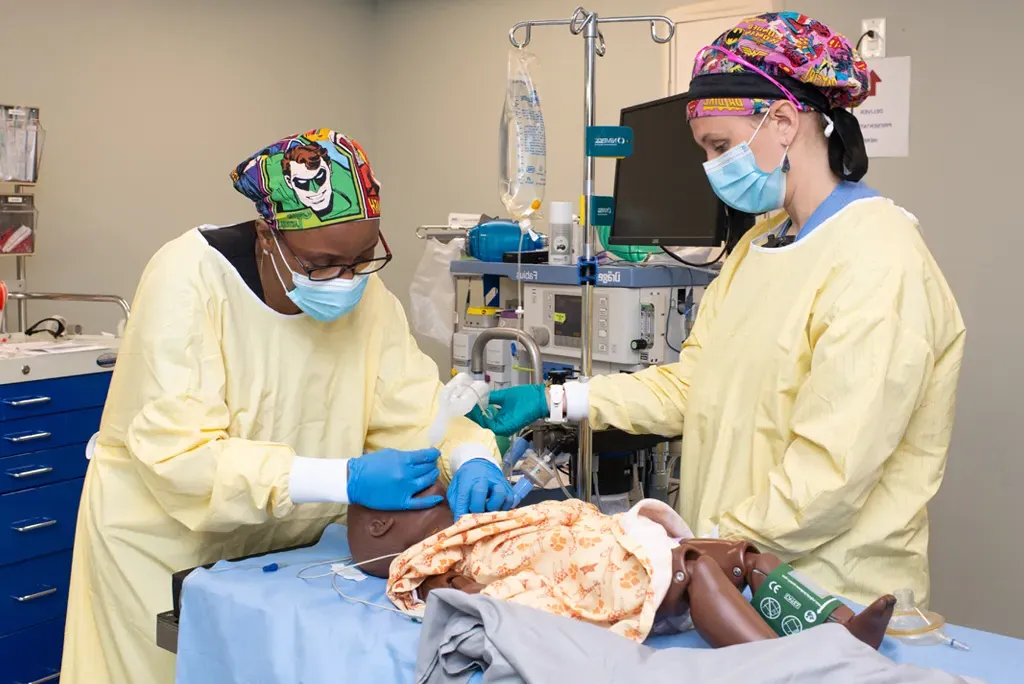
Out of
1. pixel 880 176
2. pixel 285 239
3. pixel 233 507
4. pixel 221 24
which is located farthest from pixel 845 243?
pixel 221 24

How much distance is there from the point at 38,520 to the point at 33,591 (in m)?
0.23

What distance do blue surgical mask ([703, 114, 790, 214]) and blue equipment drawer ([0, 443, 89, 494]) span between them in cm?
224

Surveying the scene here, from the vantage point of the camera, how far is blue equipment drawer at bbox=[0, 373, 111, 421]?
3.08m

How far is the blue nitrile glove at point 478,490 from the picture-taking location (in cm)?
177

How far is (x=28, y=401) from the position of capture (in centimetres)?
312

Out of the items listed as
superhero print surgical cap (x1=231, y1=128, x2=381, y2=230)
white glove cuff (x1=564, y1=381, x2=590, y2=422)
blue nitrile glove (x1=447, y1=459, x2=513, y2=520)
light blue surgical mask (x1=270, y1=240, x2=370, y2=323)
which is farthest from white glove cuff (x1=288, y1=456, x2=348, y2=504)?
white glove cuff (x1=564, y1=381, x2=590, y2=422)

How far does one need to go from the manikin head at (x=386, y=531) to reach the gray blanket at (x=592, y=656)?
0.35 m

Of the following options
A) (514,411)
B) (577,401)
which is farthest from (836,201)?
(514,411)

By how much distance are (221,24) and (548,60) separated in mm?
1783

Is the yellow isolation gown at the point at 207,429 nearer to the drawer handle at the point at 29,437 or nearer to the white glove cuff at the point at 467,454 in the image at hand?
the white glove cuff at the point at 467,454

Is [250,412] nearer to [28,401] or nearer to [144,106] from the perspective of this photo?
[28,401]

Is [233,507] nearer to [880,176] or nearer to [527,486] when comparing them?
[527,486]

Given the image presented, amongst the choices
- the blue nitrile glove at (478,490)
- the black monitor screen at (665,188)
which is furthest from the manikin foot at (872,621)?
the black monitor screen at (665,188)

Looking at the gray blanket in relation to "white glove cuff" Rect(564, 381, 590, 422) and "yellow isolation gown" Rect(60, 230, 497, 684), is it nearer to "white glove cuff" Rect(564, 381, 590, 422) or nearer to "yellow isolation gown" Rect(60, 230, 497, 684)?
"yellow isolation gown" Rect(60, 230, 497, 684)
